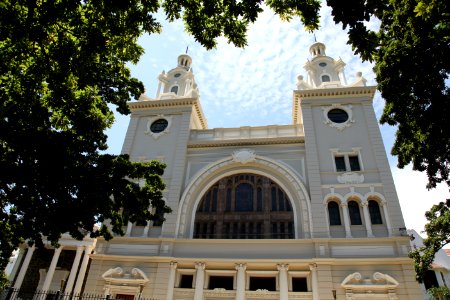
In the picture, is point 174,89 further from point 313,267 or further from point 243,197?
point 313,267

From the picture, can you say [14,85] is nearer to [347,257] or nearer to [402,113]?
[402,113]

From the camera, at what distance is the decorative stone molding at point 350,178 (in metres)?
22.5

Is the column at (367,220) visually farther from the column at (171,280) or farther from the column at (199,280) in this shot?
the column at (171,280)

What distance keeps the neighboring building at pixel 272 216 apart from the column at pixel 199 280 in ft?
0.21

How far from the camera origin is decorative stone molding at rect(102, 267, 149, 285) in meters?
20.8

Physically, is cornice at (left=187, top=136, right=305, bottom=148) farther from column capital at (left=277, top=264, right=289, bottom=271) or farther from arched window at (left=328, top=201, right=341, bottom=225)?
column capital at (left=277, top=264, right=289, bottom=271)

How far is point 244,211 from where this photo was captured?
76.5 ft

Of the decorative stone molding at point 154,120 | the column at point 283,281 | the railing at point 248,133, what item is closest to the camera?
the column at point 283,281

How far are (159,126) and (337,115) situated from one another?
52.3 ft

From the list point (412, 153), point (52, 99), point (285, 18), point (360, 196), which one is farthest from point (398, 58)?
point (52, 99)

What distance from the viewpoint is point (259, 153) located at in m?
25.4

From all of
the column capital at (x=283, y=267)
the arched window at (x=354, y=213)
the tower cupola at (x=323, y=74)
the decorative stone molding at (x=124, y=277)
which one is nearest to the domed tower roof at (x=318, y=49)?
the tower cupola at (x=323, y=74)

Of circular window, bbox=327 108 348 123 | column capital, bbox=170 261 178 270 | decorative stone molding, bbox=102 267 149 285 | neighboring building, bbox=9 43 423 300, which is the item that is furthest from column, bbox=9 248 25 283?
circular window, bbox=327 108 348 123

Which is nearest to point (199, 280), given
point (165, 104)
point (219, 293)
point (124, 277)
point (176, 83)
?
point (219, 293)
